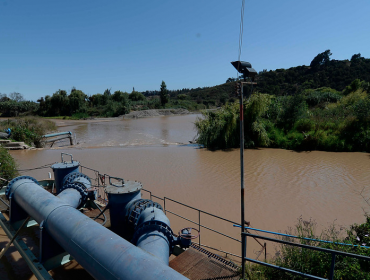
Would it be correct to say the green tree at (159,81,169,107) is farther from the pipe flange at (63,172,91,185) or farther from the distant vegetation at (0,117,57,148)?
the pipe flange at (63,172,91,185)

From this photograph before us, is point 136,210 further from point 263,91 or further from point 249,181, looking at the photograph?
point 263,91

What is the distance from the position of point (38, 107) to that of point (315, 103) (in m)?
74.1

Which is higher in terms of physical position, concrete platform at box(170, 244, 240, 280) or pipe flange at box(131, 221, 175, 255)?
pipe flange at box(131, 221, 175, 255)

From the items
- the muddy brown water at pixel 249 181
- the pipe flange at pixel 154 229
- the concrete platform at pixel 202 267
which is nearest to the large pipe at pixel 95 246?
the pipe flange at pixel 154 229

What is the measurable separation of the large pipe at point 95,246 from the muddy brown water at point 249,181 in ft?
16.1

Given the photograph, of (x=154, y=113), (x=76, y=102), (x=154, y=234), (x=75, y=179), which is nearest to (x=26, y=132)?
(x=75, y=179)

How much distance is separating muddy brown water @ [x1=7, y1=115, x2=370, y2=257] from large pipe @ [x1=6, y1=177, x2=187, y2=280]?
4.91m

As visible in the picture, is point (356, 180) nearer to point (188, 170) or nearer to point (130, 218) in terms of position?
point (188, 170)

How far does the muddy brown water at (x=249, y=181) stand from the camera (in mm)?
9141

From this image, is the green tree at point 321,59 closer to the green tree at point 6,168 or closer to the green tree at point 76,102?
the green tree at point 76,102

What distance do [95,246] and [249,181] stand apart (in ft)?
36.4

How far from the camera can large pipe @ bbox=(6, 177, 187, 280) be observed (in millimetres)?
2748

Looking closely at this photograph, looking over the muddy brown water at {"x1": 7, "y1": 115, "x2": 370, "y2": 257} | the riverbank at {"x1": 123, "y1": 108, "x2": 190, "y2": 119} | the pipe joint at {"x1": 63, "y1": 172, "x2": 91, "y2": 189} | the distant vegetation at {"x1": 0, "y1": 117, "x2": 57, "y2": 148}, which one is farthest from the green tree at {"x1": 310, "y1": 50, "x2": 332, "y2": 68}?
the pipe joint at {"x1": 63, "y1": 172, "x2": 91, "y2": 189}

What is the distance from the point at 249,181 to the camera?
13.2m
